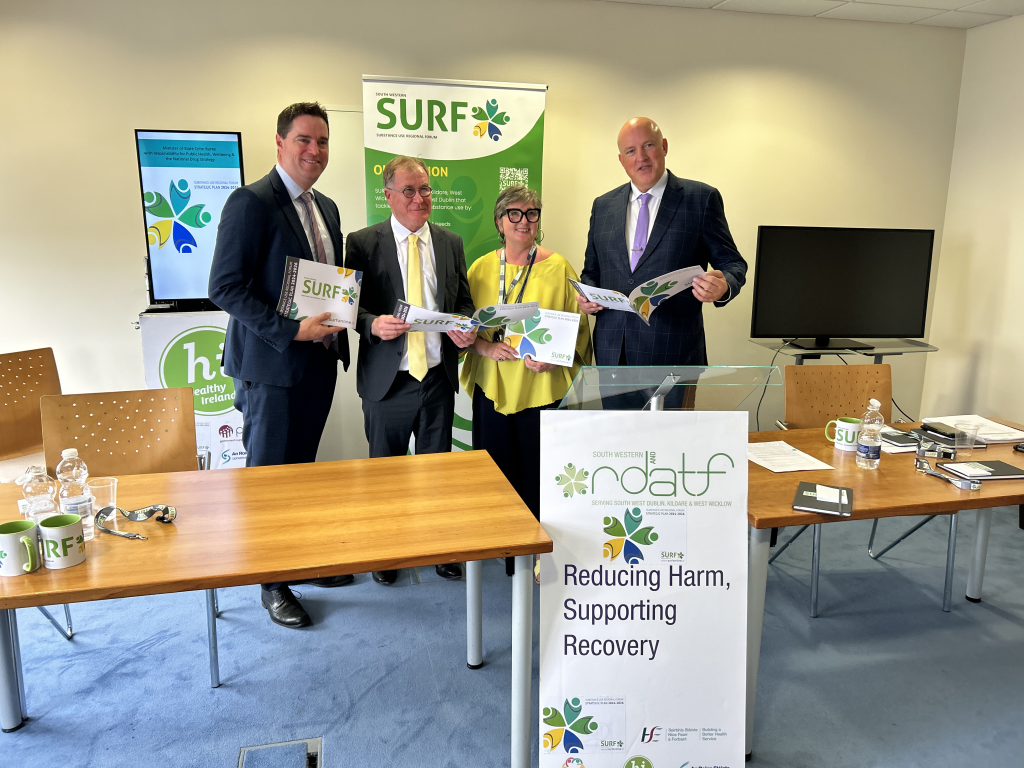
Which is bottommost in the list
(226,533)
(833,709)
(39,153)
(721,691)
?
(833,709)

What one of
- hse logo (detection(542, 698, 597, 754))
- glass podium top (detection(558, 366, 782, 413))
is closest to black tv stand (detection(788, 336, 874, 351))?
glass podium top (detection(558, 366, 782, 413))

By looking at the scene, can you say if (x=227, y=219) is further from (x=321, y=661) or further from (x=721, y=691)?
(x=721, y=691)

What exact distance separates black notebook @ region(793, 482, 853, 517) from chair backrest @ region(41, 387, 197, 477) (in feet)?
A: 7.01

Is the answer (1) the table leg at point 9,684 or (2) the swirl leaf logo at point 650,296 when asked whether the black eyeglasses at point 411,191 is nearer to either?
(2) the swirl leaf logo at point 650,296

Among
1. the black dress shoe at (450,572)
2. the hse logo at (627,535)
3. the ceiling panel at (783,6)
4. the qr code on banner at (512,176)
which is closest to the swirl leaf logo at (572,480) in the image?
the hse logo at (627,535)

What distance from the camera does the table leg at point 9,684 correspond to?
6.61 feet

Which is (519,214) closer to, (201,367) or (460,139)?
(460,139)

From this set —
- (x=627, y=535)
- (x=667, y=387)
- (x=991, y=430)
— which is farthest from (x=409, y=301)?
(x=991, y=430)

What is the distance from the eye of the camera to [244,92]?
4039 mm

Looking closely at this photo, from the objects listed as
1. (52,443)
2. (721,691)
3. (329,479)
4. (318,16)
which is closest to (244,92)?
(318,16)

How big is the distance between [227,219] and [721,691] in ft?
7.41

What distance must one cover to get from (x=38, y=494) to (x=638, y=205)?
8.06 feet

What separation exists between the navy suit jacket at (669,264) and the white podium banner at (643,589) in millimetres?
1212

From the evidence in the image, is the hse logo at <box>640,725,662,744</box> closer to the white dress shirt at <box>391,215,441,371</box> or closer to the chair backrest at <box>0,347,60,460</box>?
the white dress shirt at <box>391,215,441,371</box>
